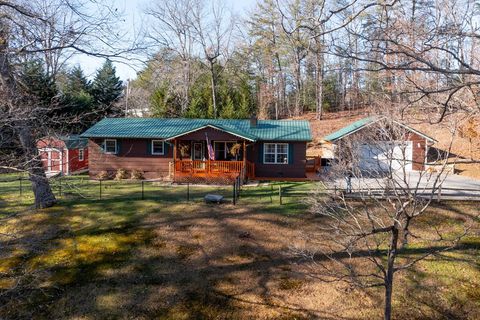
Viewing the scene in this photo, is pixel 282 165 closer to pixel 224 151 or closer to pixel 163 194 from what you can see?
pixel 224 151

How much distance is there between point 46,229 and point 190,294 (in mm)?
6702

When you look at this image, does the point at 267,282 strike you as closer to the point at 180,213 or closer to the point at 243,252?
the point at 243,252

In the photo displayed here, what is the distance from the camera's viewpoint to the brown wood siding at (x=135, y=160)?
72.3ft

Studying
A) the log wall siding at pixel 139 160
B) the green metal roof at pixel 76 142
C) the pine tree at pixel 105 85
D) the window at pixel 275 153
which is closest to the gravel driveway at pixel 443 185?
the window at pixel 275 153

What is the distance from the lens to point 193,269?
9.77 m

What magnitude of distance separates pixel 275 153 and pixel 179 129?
6694 millimetres

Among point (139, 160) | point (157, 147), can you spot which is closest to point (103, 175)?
point (139, 160)

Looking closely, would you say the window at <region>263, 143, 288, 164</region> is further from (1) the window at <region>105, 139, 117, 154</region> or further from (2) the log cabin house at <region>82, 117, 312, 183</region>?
(1) the window at <region>105, 139, 117, 154</region>

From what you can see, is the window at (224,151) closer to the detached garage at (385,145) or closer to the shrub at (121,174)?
the shrub at (121,174)

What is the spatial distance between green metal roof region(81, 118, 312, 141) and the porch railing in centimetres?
170

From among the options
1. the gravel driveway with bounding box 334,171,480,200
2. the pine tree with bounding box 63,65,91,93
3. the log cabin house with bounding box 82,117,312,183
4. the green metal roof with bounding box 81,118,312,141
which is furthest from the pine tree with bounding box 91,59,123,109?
the gravel driveway with bounding box 334,171,480,200

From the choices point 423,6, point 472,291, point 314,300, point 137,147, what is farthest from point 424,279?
point 137,147

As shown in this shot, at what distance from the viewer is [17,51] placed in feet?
26.9

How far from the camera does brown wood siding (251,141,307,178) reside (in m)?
21.5
